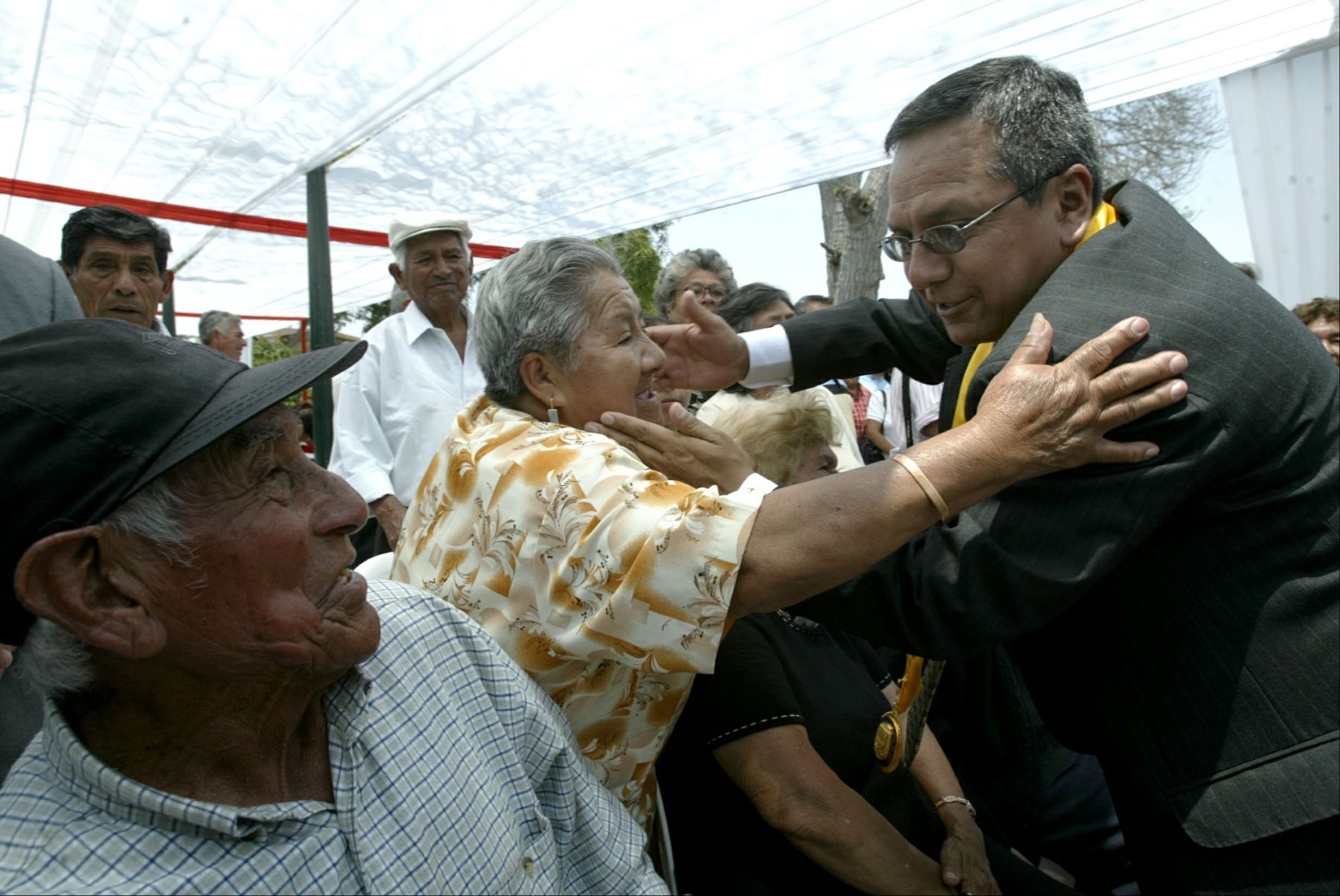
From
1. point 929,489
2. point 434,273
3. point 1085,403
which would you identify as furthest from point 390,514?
point 1085,403

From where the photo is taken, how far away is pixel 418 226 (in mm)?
4457

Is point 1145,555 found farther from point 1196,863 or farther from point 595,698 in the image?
point 595,698

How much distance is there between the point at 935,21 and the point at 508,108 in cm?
222

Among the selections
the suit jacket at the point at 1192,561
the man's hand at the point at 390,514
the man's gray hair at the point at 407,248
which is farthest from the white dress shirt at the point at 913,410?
the suit jacket at the point at 1192,561

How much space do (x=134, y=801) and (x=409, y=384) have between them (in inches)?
128

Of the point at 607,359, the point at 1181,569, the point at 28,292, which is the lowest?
the point at 1181,569

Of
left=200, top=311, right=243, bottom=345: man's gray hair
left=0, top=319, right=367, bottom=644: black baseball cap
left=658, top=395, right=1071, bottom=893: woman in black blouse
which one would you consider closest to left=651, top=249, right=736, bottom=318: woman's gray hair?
left=658, top=395, right=1071, bottom=893: woman in black blouse

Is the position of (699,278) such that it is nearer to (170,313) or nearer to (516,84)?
(516,84)

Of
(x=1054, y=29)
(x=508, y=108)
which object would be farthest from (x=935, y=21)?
(x=508, y=108)

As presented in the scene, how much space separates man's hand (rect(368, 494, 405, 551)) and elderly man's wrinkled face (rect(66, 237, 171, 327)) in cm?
127

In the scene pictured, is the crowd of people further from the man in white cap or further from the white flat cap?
the white flat cap

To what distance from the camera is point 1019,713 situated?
3.02 meters

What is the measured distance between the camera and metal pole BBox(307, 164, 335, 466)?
5379 mm

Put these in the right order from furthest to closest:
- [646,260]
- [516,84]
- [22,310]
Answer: [646,260] → [516,84] → [22,310]
